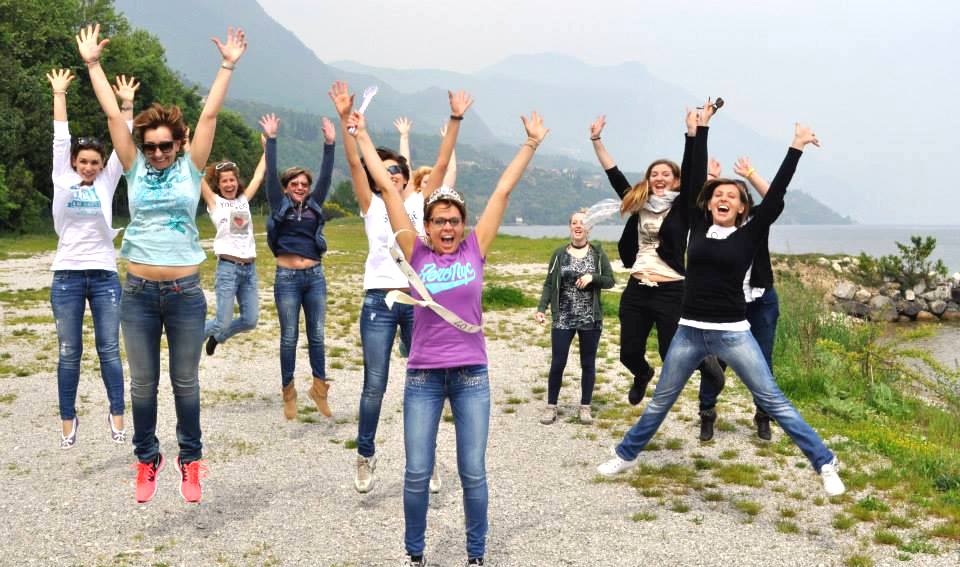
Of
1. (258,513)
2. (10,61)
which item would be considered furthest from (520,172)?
(10,61)

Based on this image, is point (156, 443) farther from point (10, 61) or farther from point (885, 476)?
point (10, 61)

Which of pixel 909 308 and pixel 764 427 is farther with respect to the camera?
pixel 909 308

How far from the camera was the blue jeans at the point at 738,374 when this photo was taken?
190 inches

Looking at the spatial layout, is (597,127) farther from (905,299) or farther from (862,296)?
(905,299)

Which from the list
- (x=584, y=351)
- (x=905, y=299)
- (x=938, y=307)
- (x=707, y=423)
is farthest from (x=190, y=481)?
(x=938, y=307)

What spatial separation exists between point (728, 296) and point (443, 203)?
232cm

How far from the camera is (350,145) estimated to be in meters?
5.02

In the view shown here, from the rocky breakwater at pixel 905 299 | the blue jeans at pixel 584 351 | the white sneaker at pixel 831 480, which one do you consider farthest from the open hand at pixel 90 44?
the rocky breakwater at pixel 905 299

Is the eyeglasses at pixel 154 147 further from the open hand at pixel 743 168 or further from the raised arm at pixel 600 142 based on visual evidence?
the open hand at pixel 743 168

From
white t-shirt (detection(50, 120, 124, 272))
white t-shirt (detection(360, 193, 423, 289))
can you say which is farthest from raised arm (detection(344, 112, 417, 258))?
white t-shirt (detection(50, 120, 124, 272))

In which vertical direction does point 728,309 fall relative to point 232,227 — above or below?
below

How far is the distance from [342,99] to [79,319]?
3.32m

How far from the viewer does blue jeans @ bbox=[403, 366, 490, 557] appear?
4.01 meters

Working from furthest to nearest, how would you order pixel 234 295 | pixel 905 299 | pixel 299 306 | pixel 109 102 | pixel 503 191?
pixel 905 299, pixel 234 295, pixel 299 306, pixel 109 102, pixel 503 191
